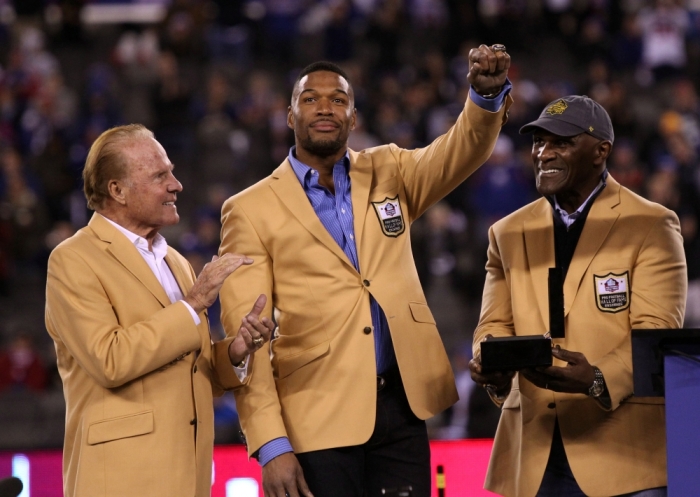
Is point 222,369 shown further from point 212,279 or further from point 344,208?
point 344,208

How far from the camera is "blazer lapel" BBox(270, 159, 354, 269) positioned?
3.61 m

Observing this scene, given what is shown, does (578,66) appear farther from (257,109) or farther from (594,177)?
(594,177)

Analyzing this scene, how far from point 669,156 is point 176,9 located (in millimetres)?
6333

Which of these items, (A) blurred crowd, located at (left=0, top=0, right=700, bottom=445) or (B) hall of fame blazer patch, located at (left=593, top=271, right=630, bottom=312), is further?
(A) blurred crowd, located at (left=0, top=0, right=700, bottom=445)

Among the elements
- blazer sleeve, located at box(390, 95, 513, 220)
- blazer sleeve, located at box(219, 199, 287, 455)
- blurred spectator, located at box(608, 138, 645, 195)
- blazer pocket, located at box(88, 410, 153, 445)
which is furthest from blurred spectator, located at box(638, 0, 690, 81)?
blazer pocket, located at box(88, 410, 153, 445)

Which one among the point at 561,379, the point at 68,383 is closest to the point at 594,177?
the point at 561,379

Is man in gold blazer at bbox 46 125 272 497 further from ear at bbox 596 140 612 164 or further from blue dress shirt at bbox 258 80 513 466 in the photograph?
ear at bbox 596 140 612 164

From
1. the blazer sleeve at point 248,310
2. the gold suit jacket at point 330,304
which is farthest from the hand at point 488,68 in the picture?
the blazer sleeve at point 248,310

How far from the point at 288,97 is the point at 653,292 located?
9.26 meters

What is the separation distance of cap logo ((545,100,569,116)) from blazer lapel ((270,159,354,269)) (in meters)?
0.84

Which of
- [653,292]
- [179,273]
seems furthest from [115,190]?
[653,292]

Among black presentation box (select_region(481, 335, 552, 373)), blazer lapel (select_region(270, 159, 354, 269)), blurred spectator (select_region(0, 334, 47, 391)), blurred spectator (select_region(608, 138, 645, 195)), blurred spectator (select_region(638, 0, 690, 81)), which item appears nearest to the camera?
black presentation box (select_region(481, 335, 552, 373))

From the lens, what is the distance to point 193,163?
38.1 feet

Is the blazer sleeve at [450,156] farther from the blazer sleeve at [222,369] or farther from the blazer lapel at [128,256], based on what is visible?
the blazer lapel at [128,256]
